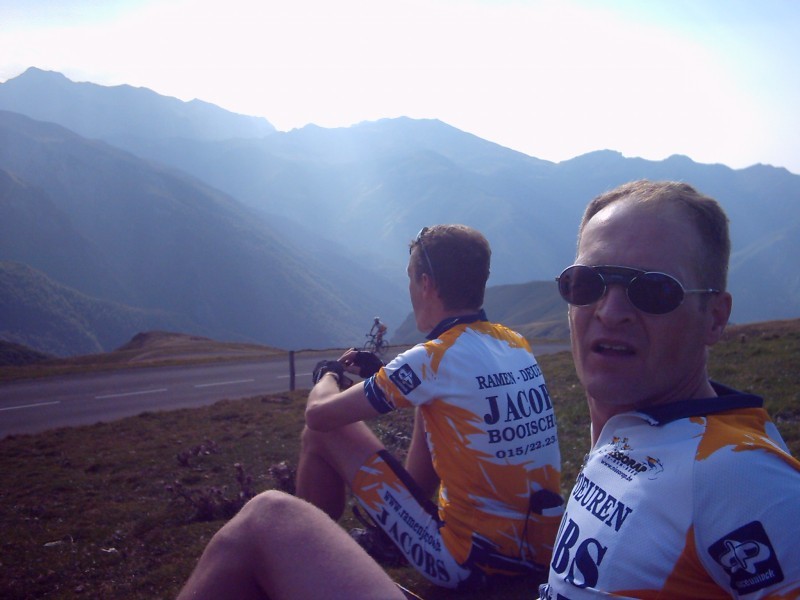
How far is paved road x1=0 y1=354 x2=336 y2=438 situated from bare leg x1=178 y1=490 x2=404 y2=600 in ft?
37.1

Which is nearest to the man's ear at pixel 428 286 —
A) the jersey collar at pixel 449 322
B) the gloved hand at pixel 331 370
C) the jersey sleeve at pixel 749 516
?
the jersey collar at pixel 449 322

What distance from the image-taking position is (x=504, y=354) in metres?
3.08

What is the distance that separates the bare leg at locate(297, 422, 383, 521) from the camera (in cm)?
331

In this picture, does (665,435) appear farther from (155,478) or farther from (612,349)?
(155,478)

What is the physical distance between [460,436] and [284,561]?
1.06m

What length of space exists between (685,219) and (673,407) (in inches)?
18.3

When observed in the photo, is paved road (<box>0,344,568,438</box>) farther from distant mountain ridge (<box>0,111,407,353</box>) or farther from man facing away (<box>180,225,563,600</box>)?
distant mountain ridge (<box>0,111,407,353</box>)

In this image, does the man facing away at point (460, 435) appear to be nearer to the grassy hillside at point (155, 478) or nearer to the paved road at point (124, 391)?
the grassy hillside at point (155, 478)

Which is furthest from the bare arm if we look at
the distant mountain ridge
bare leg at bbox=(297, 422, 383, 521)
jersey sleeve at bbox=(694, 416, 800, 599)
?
the distant mountain ridge

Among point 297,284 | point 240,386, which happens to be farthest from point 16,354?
point 297,284

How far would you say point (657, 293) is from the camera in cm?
163

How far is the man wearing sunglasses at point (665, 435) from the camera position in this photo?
4.28ft

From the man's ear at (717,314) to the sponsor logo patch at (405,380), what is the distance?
145cm

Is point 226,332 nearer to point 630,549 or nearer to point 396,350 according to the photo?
point 396,350
